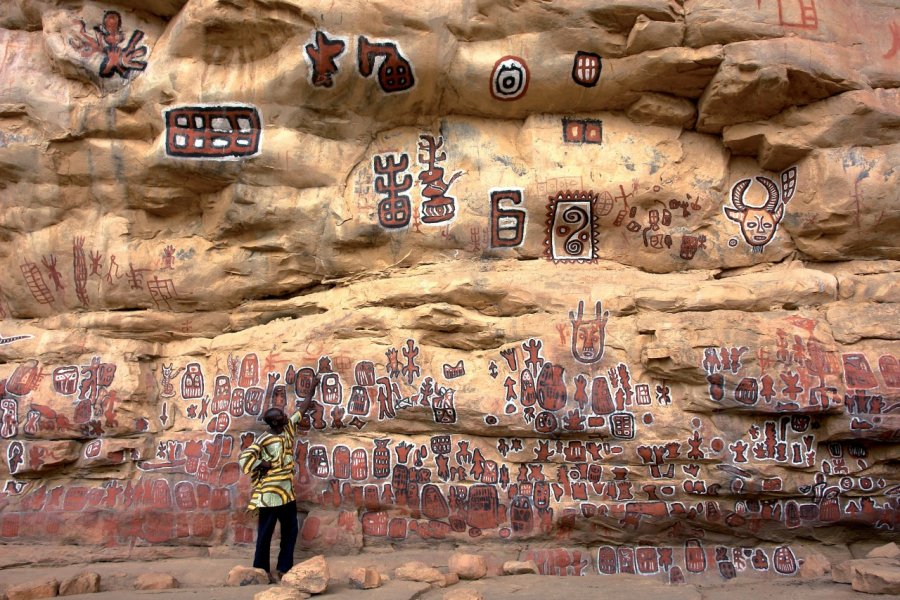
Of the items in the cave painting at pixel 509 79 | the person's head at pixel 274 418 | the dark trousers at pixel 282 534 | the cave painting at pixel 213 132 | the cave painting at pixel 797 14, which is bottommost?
the dark trousers at pixel 282 534

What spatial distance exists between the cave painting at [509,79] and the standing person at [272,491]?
3979 mm

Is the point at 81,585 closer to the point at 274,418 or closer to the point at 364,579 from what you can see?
the point at 274,418

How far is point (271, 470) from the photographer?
552 centimetres

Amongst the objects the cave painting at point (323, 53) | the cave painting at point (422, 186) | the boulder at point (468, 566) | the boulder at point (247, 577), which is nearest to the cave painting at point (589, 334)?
the cave painting at point (422, 186)

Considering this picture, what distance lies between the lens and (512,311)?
668 centimetres

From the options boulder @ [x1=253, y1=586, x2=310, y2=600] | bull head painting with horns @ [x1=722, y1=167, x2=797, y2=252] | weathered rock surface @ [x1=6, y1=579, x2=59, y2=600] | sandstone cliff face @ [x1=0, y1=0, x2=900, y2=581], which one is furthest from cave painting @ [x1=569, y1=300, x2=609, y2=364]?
weathered rock surface @ [x1=6, y1=579, x2=59, y2=600]

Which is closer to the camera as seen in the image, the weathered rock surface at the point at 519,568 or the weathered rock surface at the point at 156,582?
the weathered rock surface at the point at 156,582

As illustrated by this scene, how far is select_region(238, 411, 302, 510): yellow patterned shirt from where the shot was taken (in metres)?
5.43

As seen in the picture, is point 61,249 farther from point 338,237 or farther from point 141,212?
point 338,237

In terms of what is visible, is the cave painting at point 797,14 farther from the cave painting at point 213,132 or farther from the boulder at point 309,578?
the boulder at point 309,578

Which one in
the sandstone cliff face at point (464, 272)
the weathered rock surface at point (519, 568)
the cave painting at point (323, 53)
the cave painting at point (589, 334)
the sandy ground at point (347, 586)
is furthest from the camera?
the cave painting at point (323, 53)

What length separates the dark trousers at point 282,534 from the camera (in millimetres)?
5453

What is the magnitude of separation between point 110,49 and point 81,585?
5.28 meters

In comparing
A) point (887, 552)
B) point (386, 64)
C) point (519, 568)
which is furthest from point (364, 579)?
point (386, 64)
